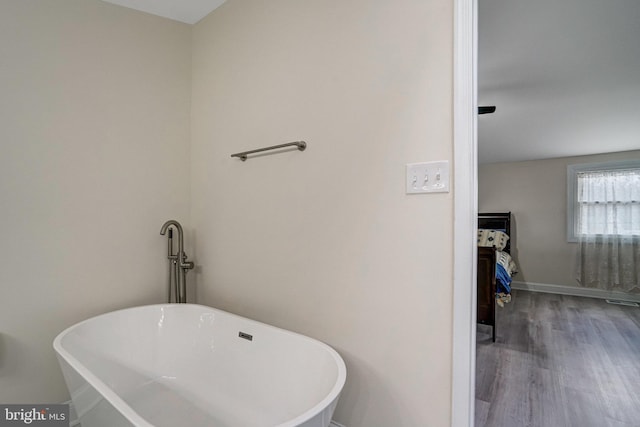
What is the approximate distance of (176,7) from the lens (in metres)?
2.07

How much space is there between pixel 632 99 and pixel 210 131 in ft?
13.2

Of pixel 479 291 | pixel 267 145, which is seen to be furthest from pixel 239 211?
pixel 479 291

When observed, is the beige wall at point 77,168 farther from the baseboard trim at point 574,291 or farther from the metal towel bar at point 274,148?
the baseboard trim at point 574,291

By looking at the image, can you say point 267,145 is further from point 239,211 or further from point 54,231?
point 54,231

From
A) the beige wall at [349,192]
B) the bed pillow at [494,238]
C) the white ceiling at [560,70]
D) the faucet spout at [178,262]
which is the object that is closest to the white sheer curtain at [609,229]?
the white ceiling at [560,70]

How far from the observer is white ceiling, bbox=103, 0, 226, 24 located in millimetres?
1990

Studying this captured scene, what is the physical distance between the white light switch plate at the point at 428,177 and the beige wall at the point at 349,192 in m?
0.03

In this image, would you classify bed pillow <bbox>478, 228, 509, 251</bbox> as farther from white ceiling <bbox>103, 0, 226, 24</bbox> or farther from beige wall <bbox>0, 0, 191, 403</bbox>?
white ceiling <bbox>103, 0, 226, 24</bbox>

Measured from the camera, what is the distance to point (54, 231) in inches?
69.1

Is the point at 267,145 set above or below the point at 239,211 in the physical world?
above

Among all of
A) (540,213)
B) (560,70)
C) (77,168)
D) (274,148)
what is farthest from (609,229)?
(77,168)

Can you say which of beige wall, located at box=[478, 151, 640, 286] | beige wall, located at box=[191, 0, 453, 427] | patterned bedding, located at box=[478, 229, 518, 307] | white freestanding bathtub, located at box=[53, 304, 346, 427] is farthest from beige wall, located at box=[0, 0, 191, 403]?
beige wall, located at box=[478, 151, 640, 286]

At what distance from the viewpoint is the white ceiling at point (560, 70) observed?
5.93 feet

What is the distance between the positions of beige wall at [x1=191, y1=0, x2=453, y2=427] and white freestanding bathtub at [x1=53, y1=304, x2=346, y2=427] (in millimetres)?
214
